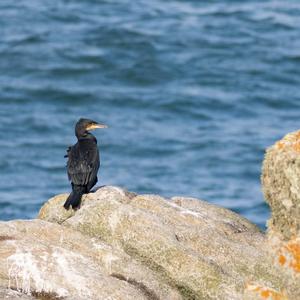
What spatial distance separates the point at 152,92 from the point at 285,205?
27051 mm

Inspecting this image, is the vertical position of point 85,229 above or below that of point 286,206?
below

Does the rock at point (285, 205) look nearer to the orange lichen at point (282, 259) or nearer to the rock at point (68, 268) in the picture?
the orange lichen at point (282, 259)

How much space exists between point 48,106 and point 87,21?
9.06 m

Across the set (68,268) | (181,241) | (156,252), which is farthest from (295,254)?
(68,268)

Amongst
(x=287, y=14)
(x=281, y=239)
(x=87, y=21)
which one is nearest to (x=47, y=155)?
(x=87, y=21)

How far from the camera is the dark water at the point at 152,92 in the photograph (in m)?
28.8

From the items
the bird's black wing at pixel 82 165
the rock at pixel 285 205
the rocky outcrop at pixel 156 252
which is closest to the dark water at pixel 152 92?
the bird's black wing at pixel 82 165

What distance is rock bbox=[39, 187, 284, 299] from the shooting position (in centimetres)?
1012

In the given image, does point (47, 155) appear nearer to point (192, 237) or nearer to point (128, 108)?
point (128, 108)

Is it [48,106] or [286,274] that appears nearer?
[286,274]

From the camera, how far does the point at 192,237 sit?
35.7 ft

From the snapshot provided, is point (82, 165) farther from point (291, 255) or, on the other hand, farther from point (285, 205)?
point (291, 255)

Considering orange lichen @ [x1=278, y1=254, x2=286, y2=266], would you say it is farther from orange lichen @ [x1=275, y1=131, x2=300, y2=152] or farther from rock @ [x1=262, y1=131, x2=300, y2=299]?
orange lichen @ [x1=275, y1=131, x2=300, y2=152]

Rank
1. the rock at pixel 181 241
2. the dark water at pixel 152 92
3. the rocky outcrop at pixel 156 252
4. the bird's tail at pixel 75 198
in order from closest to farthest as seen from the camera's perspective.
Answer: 1. the rocky outcrop at pixel 156 252
2. the rock at pixel 181 241
3. the bird's tail at pixel 75 198
4. the dark water at pixel 152 92
